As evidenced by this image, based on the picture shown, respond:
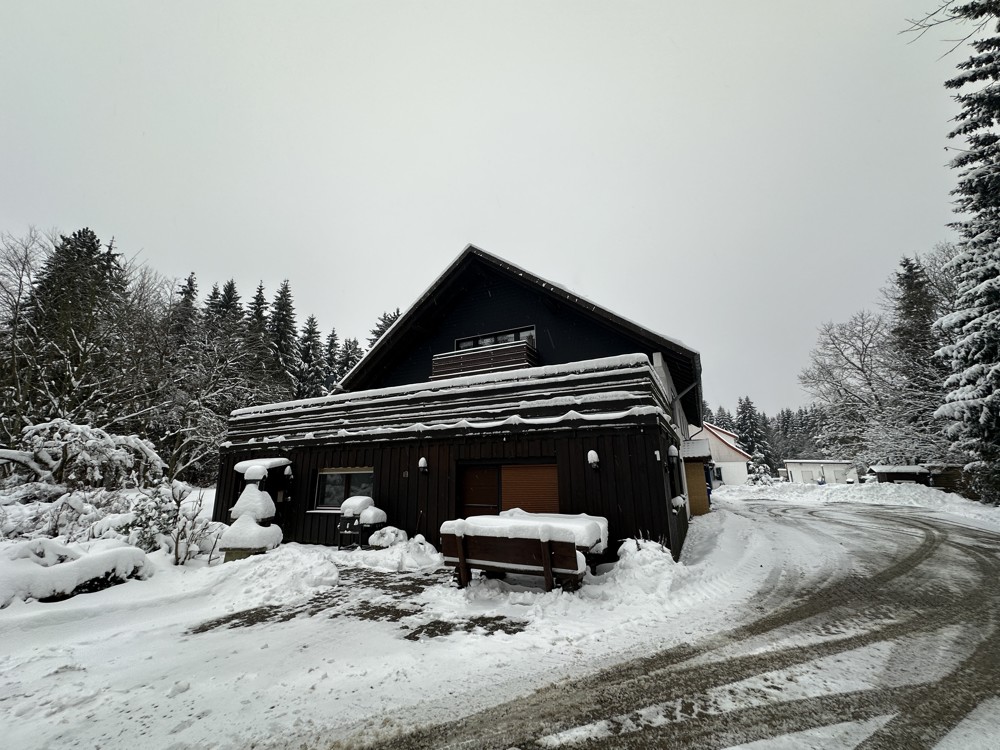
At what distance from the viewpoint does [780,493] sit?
2884 centimetres

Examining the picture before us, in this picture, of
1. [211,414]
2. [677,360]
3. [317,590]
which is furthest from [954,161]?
[211,414]

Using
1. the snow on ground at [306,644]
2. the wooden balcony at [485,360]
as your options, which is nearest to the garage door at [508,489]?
the snow on ground at [306,644]

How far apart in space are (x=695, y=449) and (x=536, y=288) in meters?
8.86

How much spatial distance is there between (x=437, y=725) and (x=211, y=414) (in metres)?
24.9

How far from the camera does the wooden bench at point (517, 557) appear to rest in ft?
19.0

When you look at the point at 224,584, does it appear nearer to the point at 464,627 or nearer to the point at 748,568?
the point at 464,627

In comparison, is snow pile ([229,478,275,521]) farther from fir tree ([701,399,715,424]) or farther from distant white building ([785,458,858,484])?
distant white building ([785,458,858,484])

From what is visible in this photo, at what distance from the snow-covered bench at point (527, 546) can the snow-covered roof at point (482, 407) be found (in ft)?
7.91

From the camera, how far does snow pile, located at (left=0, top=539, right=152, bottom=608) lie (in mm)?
5293

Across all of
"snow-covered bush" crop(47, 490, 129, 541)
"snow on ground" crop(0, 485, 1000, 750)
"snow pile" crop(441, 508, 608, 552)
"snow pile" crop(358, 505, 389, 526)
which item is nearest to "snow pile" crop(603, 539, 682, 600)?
"snow on ground" crop(0, 485, 1000, 750)

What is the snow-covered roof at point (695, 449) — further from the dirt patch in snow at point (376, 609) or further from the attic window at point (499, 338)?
the dirt patch in snow at point (376, 609)

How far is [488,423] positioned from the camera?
9156mm

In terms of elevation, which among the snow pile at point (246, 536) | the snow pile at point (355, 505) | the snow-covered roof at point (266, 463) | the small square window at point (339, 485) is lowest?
the snow pile at point (246, 536)

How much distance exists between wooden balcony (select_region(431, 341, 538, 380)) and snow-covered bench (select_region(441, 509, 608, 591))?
6.02m
